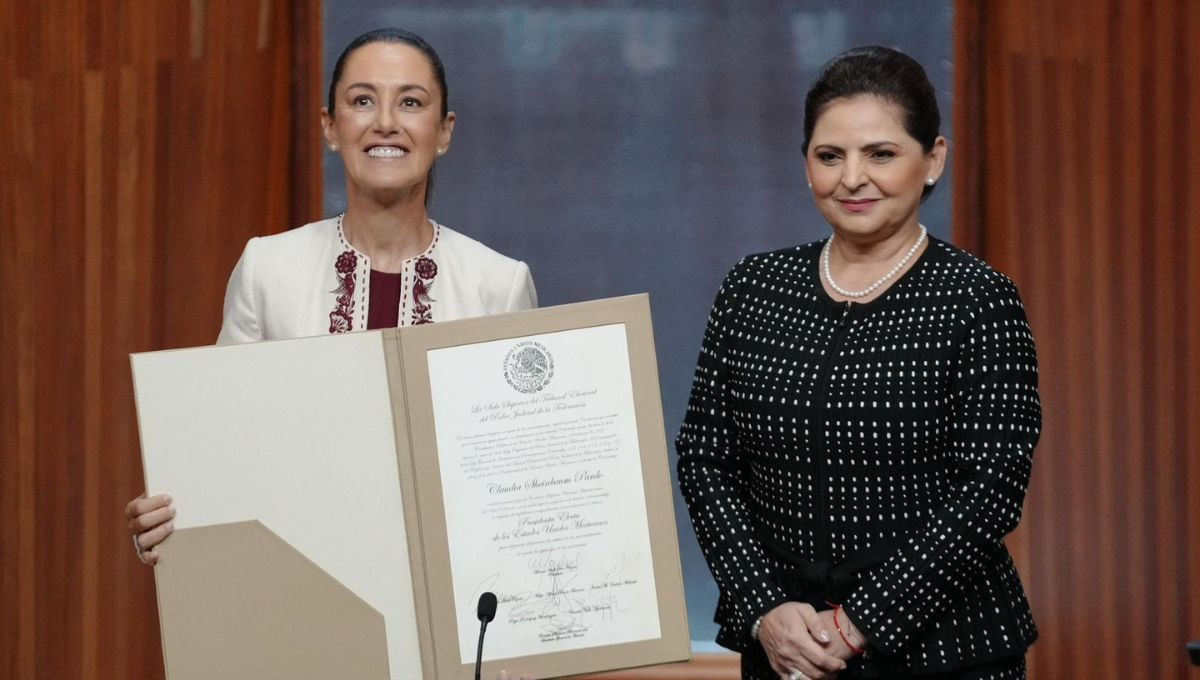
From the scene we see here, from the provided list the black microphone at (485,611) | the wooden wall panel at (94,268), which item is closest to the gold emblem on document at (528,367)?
the black microphone at (485,611)

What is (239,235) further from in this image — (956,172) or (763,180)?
(956,172)

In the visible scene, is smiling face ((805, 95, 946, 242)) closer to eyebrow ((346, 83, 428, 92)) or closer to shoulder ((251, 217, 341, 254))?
eyebrow ((346, 83, 428, 92))

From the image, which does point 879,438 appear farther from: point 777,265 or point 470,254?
point 470,254

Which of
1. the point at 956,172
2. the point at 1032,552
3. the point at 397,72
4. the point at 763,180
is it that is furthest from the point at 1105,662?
the point at 397,72

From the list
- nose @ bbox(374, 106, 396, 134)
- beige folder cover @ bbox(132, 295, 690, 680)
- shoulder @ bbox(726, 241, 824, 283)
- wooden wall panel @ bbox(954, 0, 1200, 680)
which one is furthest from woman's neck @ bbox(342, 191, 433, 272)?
wooden wall panel @ bbox(954, 0, 1200, 680)

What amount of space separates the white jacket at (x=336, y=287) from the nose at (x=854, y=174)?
0.55 meters

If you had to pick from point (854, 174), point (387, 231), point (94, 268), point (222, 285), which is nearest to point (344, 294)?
point (387, 231)

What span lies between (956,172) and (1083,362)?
522mm

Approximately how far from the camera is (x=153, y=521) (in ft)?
5.51

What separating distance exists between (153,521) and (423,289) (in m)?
0.54

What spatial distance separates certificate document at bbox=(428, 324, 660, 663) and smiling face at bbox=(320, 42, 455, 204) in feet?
1.28

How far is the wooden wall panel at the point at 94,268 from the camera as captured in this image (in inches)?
115

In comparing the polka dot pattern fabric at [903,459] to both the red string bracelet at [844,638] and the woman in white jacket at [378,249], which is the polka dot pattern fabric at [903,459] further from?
the woman in white jacket at [378,249]

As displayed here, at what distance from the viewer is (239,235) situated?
9.89ft
